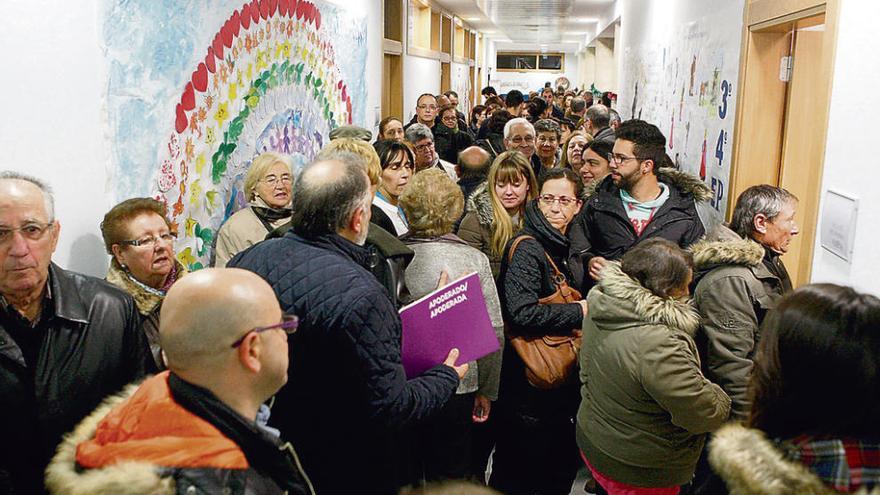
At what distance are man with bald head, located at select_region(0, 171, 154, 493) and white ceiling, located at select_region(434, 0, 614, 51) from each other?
37.3ft

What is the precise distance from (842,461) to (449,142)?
6098mm

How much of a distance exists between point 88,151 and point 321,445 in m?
1.33

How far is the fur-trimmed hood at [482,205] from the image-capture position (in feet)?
10.4

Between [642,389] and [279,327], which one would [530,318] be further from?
[279,327]

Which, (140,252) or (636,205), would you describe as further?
(636,205)

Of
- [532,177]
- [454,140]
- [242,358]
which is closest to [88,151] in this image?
[242,358]

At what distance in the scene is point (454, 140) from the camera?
23.4 ft

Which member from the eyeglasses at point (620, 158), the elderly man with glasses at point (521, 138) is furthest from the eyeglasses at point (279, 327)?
the elderly man with glasses at point (521, 138)

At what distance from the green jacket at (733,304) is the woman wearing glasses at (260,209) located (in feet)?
6.32

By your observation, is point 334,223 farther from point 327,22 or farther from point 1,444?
point 327,22

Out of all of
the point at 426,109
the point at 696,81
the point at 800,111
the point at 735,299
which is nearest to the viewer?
the point at 735,299

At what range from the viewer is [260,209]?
3.37 m

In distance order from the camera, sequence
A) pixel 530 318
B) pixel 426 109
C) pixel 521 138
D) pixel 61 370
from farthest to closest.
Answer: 1. pixel 426 109
2. pixel 521 138
3. pixel 530 318
4. pixel 61 370

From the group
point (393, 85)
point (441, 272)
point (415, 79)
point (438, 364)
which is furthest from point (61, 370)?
point (415, 79)
